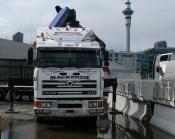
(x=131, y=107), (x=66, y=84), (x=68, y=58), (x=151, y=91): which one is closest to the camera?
(x=66, y=84)

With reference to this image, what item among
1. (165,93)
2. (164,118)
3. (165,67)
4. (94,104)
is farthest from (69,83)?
(165,67)

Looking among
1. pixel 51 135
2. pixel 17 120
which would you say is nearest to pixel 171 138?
pixel 51 135

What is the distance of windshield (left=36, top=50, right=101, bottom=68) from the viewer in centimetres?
1680

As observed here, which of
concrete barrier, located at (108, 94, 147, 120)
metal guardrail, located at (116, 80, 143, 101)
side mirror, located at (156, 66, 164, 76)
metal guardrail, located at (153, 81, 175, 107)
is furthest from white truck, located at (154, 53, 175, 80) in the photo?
metal guardrail, located at (153, 81, 175, 107)

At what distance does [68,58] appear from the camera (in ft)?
55.7

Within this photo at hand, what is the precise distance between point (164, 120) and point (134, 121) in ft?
11.6

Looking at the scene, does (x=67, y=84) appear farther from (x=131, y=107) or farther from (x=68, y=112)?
(x=131, y=107)

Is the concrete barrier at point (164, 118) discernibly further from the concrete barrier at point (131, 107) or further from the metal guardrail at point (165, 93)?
the concrete barrier at point (131, 107)

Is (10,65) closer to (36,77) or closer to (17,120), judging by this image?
(17,120)

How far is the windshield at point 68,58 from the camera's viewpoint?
16.8m

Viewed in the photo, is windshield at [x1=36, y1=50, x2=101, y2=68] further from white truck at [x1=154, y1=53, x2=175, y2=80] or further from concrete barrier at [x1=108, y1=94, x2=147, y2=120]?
A: white truck at [x1=154, y1=53, x2=175, y2=80]

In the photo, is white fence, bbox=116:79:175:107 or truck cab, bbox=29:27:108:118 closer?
white fence, bbox=116:79:175:107

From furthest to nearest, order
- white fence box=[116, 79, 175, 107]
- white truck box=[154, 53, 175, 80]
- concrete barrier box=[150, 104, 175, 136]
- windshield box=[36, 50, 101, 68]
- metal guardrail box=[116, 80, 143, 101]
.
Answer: white truck box=[154, 53, 175, 80] → metal guardrail box=[116, 80, 143, 101] → windshield box=[36, 50, 101, 68] → white fence box=[116, 79, 175, 107] → concrete barrier box=[150, 104, 175, 136]

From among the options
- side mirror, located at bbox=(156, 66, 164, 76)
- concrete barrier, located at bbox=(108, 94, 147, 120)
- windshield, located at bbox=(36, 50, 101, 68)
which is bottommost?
concrete barrier, located at bbox=(108, 94, 147, 120)
